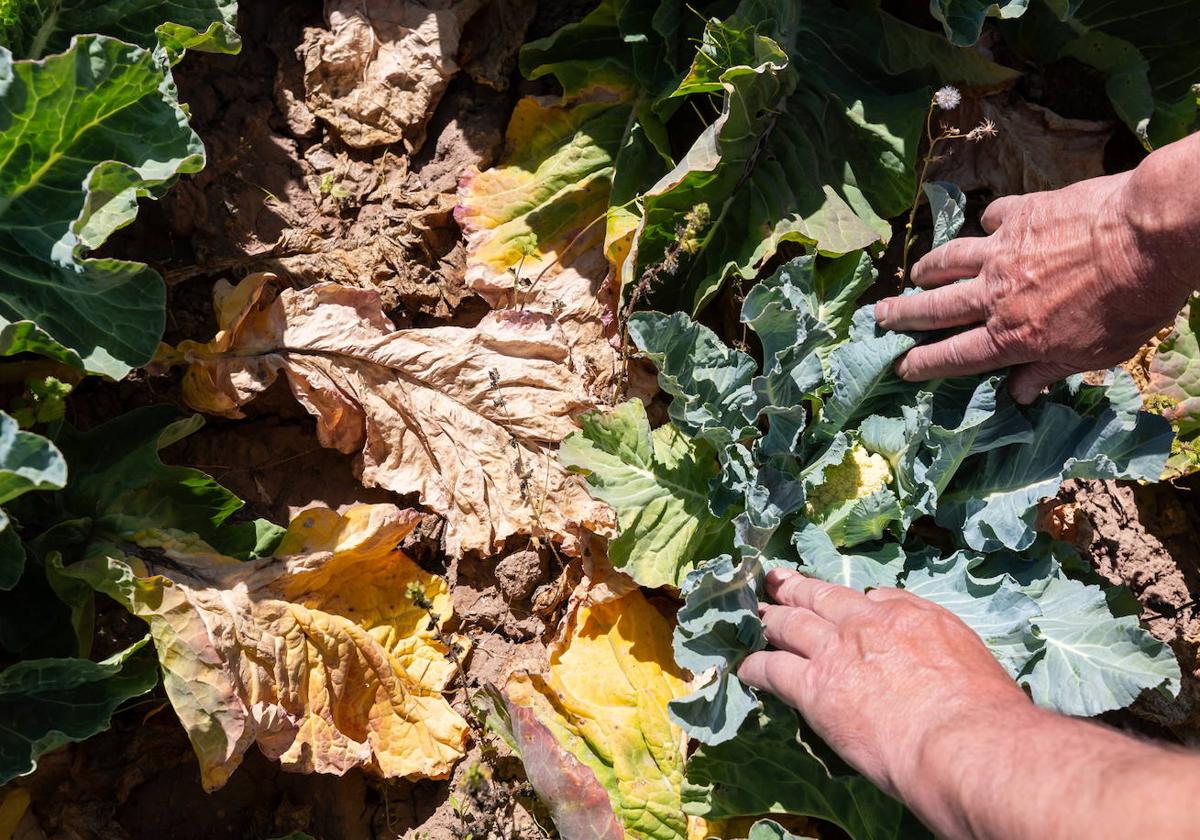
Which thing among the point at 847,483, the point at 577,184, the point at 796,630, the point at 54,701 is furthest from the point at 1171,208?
the point at 54,701

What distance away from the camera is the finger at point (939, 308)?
2391mm

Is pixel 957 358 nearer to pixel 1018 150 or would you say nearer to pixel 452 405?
pixel 1018 150

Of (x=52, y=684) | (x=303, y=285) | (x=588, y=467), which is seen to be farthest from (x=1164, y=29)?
(x=52, y=684)

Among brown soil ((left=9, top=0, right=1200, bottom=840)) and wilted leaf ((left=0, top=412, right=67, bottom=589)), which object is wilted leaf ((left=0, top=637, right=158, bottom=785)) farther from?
wilted leaf ((left=0, top=412, right=67, bottom=589))

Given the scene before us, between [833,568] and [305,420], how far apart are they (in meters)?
1.60

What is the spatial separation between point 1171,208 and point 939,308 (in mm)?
551

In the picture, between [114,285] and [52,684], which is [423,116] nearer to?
[114,285]

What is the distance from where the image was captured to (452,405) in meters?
2.81

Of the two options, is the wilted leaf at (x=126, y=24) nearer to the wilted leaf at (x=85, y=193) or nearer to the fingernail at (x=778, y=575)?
the wilted leaf at (x=85, y=193)

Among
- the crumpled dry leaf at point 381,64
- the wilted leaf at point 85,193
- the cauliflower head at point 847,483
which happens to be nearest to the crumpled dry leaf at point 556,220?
the crumpled dry leaf at point 381,64

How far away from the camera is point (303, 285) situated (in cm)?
288

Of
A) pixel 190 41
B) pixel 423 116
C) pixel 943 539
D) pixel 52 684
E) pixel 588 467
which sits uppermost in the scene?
pixel 190 41

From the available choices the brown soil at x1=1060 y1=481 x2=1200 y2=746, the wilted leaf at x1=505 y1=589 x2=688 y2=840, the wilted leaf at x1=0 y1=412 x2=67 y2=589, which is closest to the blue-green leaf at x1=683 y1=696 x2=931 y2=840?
the wilted leaf at x1=505 y1=589 x2=688 y2=840

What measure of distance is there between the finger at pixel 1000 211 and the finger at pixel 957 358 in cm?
30
